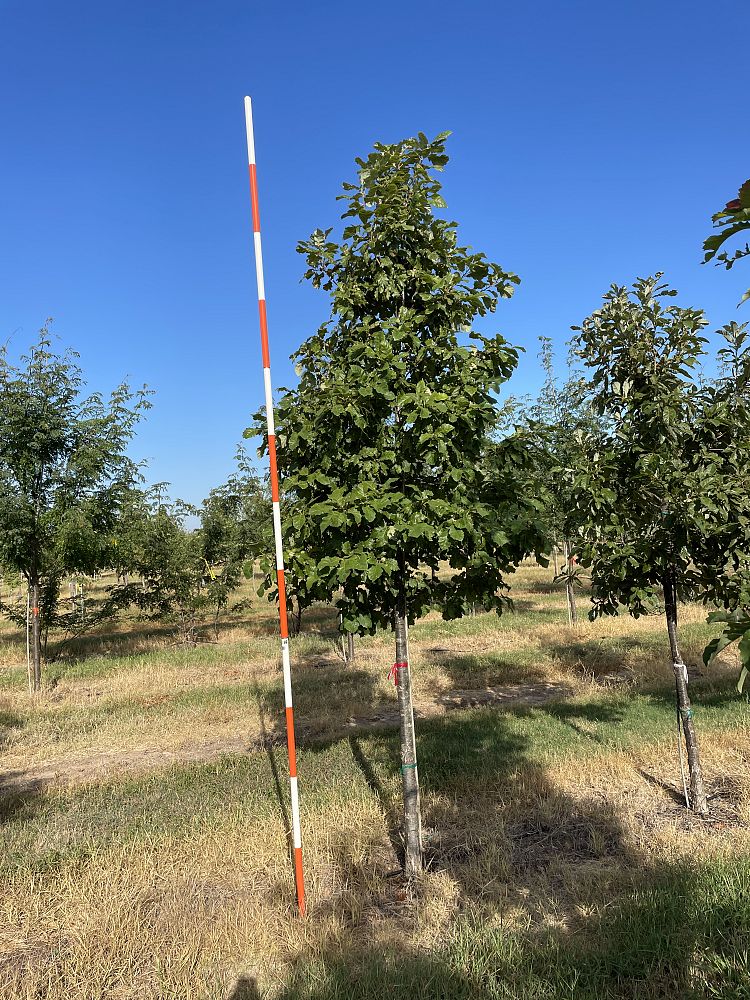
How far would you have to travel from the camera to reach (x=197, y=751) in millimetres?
9719

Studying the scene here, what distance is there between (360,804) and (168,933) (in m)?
2.46

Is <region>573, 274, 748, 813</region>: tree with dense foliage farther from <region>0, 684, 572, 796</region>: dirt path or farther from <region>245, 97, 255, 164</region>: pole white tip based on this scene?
<region>0, 684, 572, 796</region>: dirt path

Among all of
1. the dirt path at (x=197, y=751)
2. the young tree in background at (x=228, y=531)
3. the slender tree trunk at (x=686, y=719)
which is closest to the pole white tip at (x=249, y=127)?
the slender tree trunk at (x=686, y=719)

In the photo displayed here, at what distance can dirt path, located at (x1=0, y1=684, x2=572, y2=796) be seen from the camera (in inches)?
341

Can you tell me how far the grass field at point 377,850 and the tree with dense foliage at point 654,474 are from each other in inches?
66.0

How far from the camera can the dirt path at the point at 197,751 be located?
8665 mm

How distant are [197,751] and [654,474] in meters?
7.82

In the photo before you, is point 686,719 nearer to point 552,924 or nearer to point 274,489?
point 552,924

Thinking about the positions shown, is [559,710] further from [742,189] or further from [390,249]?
[742,189]

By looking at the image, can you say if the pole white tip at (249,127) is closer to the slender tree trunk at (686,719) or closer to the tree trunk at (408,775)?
the tree trunk at (408,775)

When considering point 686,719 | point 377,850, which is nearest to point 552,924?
point 377,850

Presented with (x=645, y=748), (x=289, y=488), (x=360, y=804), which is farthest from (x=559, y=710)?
(x=289, y=488)

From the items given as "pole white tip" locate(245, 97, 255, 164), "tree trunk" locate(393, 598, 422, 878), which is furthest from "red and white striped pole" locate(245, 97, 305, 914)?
"tree trunk" locate(393, 598, 422, 878)

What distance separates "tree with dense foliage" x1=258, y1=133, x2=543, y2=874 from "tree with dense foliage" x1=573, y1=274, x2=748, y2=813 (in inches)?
61.2
